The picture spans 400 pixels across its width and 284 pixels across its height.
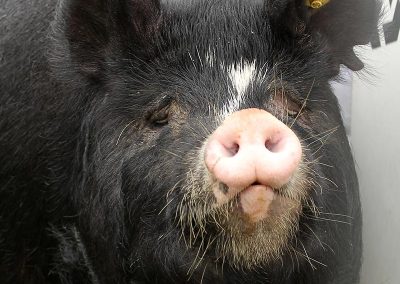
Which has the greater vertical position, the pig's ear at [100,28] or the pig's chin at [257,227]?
the pig's ear at [100,28]

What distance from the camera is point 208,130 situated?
278cm

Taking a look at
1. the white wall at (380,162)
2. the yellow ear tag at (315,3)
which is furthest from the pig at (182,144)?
the white wall at (380,162)

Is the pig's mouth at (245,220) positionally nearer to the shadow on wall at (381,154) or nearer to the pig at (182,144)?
the pig at (182,144)

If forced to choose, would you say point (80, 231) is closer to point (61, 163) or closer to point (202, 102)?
point (61, 163)

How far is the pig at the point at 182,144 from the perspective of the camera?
266 cm

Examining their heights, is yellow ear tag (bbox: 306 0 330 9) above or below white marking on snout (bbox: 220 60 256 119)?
above

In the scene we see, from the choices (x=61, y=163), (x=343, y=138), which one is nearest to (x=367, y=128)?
(x=343, y=138)

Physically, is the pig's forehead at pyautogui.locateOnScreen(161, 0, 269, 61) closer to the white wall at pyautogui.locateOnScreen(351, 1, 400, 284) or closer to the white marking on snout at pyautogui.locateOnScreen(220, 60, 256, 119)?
the white marking on snout at pyautogui.locateOnScreen(220, 60, 256, 119)

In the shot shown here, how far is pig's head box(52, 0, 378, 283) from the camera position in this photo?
104 inches

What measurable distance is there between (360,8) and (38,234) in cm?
167

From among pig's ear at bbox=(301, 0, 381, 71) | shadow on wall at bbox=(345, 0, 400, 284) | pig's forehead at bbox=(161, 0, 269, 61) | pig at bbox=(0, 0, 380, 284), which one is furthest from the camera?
shadow on wall at bbox=(345, 0, 400, 284)

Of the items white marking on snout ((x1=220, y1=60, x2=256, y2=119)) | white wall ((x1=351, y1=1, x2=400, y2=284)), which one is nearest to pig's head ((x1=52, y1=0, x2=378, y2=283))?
white marking on snout ((x1=220, y1=60, x2=256, y2=119))

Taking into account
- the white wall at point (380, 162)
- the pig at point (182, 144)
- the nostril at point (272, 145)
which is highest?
the nostril at point (272, 145)

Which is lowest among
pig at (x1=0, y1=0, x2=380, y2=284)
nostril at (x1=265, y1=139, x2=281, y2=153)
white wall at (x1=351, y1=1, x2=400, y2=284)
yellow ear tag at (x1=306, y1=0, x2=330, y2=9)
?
white wall at (x1=351, y1=1, x2=400, y2=284)
